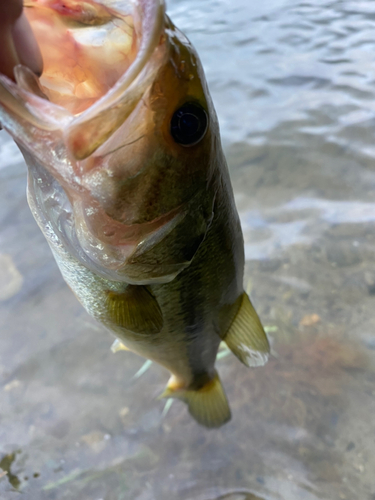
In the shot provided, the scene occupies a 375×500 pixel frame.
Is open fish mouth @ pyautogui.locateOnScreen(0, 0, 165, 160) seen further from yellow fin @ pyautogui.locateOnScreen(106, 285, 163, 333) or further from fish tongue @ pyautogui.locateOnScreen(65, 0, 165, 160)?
yellow fin @ pyautogui.locateOnScreen(106, 285, 163, 333)

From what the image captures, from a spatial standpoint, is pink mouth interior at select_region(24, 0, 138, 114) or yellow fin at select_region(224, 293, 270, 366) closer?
pink mouth interior at select_region(24, 0, 138, 114)

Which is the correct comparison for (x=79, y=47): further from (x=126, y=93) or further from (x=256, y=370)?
(x=256, y=370)

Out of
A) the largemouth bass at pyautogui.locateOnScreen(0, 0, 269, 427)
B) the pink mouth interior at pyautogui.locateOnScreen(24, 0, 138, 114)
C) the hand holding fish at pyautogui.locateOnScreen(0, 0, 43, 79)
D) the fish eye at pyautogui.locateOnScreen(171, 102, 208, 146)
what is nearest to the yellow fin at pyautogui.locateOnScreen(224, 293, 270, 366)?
the largemouth bass at pyautogui.locateOnScreen(0, 0, 269, 427)

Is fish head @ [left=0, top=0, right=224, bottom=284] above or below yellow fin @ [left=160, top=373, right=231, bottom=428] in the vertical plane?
above

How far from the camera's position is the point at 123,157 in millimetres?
799

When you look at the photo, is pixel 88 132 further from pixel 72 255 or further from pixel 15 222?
pixel 15 222

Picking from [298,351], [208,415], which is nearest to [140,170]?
[208,415]

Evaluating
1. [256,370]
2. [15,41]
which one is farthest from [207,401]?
[15,41]

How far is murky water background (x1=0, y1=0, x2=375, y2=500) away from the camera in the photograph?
2.14 m

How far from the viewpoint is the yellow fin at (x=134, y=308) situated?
1.12m

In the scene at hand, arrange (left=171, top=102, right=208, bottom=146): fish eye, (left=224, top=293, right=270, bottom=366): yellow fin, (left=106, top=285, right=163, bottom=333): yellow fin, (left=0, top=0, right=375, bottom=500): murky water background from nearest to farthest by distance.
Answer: (left=171, top=102, right=208, bottom=146): fish eye < (left=106, top=285, right=163, bottom=333): yellow fin < (left=224, top=293, right=270, bottom=366): yellow fin < (left=0, top=0, right=375, bottom=500): murky water background

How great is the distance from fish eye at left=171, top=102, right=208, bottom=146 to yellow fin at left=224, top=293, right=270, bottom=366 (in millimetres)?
827

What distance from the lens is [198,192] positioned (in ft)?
3.10

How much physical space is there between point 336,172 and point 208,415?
2585 millimetres
